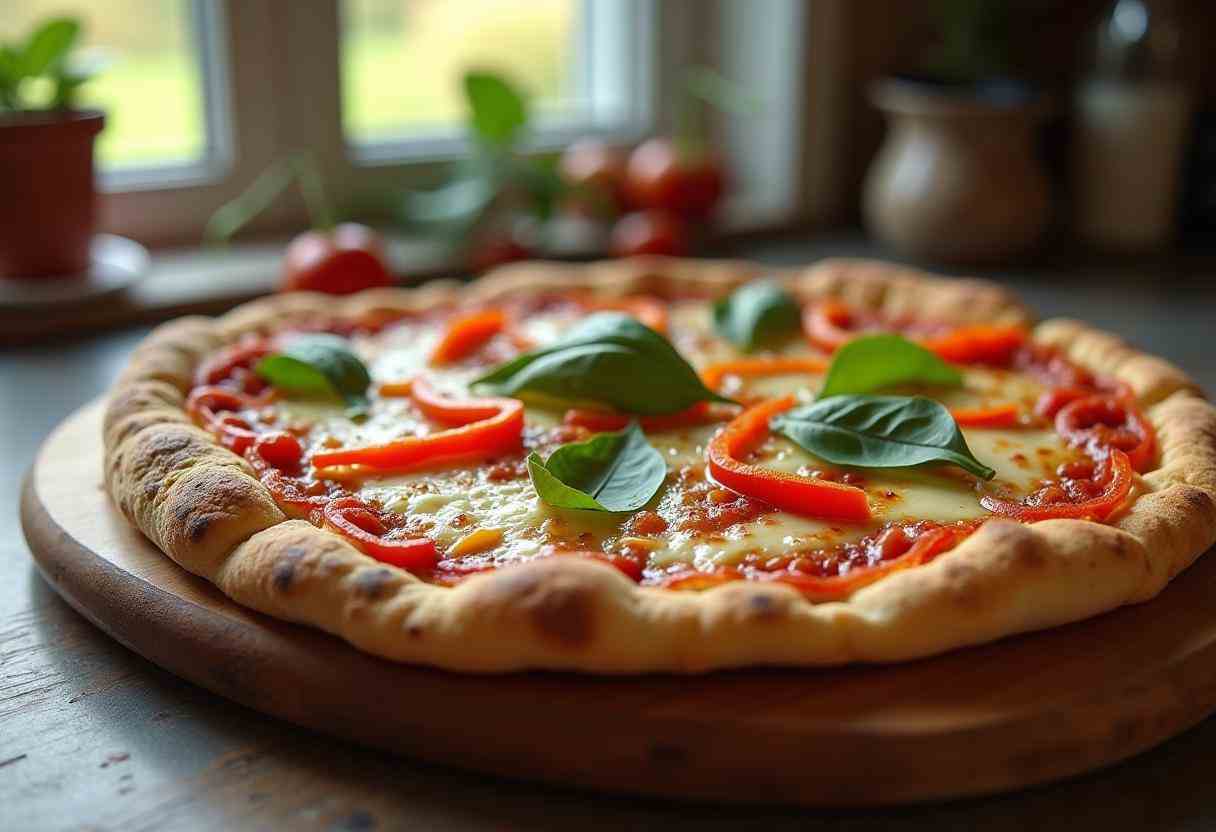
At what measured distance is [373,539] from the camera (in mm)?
1834

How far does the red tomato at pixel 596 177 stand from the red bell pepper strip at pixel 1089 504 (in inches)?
92.4

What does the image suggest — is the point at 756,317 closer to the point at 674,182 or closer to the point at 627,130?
the point at 674,182

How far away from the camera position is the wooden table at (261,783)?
1449 mm

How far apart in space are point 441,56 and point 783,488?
2739mm

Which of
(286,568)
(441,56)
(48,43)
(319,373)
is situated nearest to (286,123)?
(441,56)

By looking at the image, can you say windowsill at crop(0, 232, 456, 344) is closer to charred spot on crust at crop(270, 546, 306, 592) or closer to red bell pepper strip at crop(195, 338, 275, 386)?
red bell pepper strip at crop(195, 338, 275, 386)

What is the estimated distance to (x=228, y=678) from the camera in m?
1.65

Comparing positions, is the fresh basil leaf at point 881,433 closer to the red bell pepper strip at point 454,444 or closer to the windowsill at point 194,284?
the red bell pepper strip at point 454,444

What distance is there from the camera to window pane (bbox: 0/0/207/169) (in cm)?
370

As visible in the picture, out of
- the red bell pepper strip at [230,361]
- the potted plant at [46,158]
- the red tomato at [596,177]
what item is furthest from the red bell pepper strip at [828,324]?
the potted plant at [46,158]

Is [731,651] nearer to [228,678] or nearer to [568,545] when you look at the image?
[568,545]

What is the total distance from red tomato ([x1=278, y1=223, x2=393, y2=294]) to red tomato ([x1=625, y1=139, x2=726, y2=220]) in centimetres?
103

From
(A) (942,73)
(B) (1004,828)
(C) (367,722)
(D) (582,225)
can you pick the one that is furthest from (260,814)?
(A) (942,73)

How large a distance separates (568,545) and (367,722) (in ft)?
1.45
